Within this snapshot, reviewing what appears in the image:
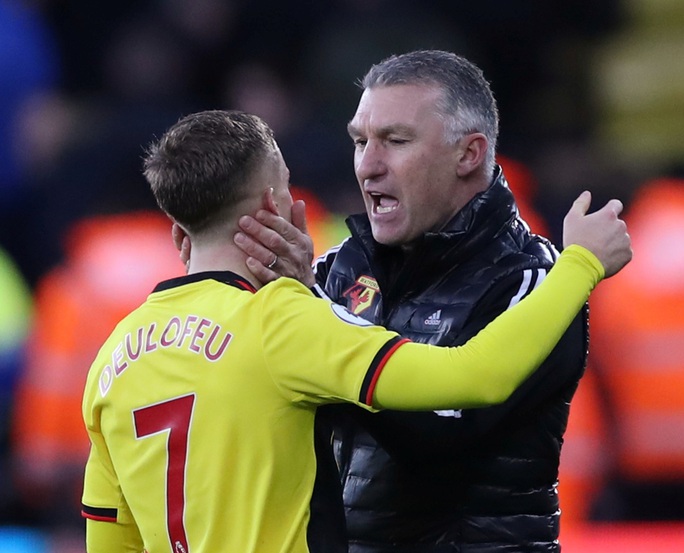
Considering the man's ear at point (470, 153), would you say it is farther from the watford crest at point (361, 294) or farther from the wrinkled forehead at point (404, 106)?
the watford crest at point (361, 294)

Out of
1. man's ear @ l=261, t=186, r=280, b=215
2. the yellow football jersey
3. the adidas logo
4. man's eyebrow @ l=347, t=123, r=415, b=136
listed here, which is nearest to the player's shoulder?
Result: the yellow football jersey

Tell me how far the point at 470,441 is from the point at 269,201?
0.63 meters

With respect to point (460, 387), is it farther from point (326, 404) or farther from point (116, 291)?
point (116, 291)

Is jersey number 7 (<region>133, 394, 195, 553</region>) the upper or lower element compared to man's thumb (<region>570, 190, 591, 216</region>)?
lower

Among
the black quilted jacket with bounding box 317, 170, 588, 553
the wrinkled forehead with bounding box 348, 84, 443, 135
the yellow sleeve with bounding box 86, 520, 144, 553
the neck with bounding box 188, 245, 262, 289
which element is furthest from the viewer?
the wrinkled forehead with bounding box 348, 84, 443, 135

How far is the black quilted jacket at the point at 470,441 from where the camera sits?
2.83 m

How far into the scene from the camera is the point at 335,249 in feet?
11.1

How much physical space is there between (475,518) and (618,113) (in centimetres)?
596

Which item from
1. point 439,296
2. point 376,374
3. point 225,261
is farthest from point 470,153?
point 376,374

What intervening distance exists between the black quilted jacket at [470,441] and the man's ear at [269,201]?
44cm

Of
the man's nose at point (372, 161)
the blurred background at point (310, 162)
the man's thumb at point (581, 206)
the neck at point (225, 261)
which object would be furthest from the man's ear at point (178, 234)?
the blurred background at point (310, 162)

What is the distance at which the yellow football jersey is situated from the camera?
7.84ft

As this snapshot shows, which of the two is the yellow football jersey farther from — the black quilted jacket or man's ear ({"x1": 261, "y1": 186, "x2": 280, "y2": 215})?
the black quilted jacket

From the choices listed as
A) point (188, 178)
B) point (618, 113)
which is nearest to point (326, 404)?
point (188, 178)
